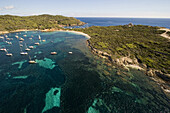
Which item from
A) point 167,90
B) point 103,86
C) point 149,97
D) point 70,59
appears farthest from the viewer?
point 70,59

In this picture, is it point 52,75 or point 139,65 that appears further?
point 139,65

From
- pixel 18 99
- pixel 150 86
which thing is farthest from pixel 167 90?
pixel 18 99

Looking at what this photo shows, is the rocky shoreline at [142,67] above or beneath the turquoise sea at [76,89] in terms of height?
above

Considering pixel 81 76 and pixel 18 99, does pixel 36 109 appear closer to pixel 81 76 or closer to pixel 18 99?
pixel 18 99

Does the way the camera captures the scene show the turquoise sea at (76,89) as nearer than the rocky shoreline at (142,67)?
Yes

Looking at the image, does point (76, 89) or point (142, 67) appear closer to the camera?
point (76, 89)

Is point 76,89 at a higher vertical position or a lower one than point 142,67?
lower
